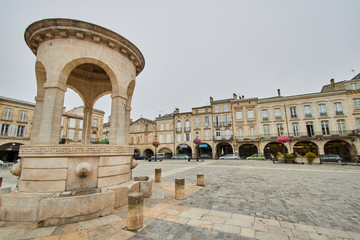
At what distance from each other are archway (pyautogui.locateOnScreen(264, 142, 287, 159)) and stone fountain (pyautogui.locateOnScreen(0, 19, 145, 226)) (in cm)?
2919

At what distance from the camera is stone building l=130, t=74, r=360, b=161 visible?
24.2 meters

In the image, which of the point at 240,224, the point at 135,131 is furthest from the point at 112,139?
the point at 135,131

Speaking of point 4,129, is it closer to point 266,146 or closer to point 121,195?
point 121,195

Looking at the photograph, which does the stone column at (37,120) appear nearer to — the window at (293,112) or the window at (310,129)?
the window at (293,112)

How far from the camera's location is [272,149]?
2834 centimetres

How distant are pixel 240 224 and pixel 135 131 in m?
37.1

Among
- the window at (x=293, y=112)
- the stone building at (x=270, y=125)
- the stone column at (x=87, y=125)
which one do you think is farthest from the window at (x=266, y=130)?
the stone column at (x=87, y=125)

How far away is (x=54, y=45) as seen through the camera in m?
4.21

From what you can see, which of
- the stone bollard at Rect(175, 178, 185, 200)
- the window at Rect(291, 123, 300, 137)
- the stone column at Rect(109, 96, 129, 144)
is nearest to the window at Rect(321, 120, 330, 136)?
the window at Rect(291, 123, 300, 137)

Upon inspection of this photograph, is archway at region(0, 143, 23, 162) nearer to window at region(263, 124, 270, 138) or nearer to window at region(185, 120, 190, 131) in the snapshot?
window at region(185, 120, 190, 131)

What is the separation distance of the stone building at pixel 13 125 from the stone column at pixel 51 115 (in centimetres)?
2659

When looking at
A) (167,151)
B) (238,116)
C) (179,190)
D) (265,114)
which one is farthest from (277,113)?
(179,190)

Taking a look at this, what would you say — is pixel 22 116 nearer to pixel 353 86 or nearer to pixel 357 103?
pixel 357 103

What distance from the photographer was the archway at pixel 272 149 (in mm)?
27641
